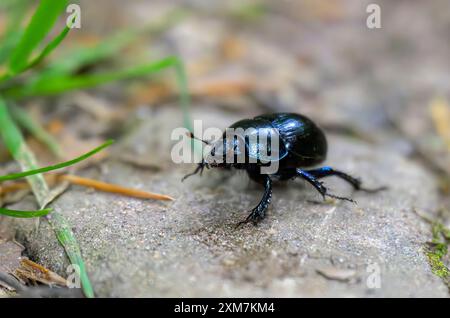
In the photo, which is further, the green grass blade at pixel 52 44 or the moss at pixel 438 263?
the green grass blade at pixel 52 44

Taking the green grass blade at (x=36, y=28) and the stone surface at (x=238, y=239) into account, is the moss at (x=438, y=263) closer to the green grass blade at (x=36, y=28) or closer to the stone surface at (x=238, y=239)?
the stone surface at (x=238, y=239)

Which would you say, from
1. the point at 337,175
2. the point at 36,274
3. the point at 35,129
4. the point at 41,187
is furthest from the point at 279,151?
the point at 35,129

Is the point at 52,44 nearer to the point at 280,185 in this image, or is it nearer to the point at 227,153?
the point at 227,153

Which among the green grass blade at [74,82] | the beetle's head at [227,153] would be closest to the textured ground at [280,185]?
the beetle's head at [227,153]

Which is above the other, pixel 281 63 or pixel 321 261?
pixel 281 63
